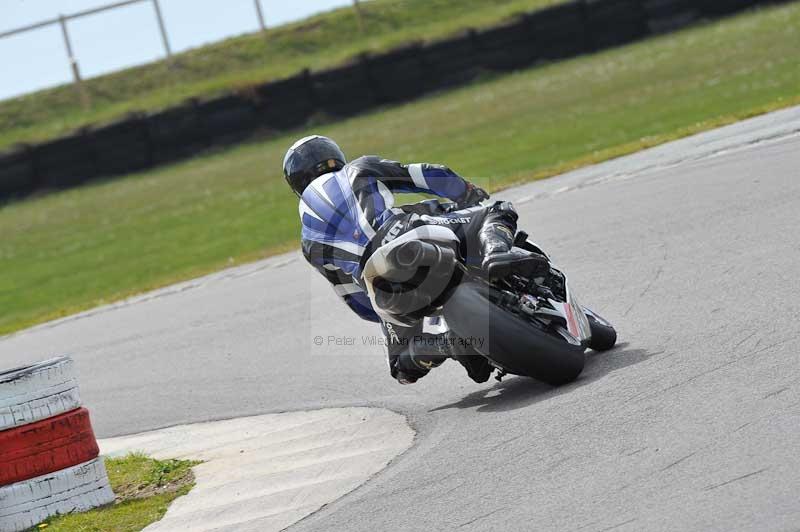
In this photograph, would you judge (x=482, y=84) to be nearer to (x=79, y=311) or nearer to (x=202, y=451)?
(x=79, y=311)

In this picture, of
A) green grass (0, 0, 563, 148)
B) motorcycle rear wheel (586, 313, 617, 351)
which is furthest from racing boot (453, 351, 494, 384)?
green grass (0, 0, 563, 148)

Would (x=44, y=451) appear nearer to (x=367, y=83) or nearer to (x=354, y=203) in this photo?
(x=354, y=203)

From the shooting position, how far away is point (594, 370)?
5.86 metres

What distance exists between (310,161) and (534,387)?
5.17 feet

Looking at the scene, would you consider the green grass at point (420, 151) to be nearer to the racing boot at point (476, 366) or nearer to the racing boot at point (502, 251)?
the racing boot at point (476, 366)

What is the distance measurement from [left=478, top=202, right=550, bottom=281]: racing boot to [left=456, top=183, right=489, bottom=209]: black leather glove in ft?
0.62

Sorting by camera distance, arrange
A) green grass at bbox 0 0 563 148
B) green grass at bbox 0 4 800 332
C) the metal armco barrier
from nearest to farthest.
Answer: green grass at bbox 0 4 800 332, the metal armco barrier, green grass at bbox 0 0 563 148

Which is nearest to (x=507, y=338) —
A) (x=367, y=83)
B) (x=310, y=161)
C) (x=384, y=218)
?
(x=384, y=218)

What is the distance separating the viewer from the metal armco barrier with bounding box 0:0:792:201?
27.4 meters

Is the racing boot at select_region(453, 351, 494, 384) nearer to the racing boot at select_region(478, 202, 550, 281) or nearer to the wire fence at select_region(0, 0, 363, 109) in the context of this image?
the racing boot at select_region(478, 202, 550, 281)

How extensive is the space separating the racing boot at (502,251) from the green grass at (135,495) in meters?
1.74

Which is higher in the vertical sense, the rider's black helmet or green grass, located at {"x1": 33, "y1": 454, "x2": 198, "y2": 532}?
the rider's black helmet

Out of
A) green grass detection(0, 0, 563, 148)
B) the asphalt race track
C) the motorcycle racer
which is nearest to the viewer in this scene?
the asphalt race track

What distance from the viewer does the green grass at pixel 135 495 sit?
18.0 feet
